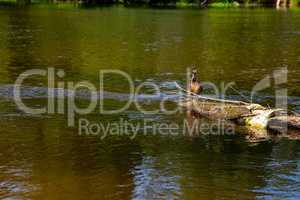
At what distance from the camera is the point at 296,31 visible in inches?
2638

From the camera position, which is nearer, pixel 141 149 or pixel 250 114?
pixel 141 149

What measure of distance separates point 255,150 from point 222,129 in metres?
2.84

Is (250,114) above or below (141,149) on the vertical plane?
above

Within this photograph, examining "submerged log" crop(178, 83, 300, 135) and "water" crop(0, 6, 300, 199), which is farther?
"submerged log" crop(178, 83, 300, 135)

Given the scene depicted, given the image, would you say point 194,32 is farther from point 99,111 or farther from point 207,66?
point 99,111

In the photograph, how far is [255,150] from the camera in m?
19.8

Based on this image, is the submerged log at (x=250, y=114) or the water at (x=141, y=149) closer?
the water at (x=141, y=149)

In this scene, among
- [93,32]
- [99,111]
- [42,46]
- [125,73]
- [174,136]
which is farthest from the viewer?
[93,32]

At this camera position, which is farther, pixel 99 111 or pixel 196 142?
pixel 99 111

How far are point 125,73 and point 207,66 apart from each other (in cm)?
674

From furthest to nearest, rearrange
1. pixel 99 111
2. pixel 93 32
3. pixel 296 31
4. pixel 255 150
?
pixel 296 31
pixel 93 32
pixel 99 111
pixel 255 150

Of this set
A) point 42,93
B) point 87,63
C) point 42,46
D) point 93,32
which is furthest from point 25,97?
point 93,32

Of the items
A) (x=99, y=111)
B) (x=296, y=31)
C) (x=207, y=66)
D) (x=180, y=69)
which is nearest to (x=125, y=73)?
(x=180, y=69)

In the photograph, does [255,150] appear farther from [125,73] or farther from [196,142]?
[125,73]
